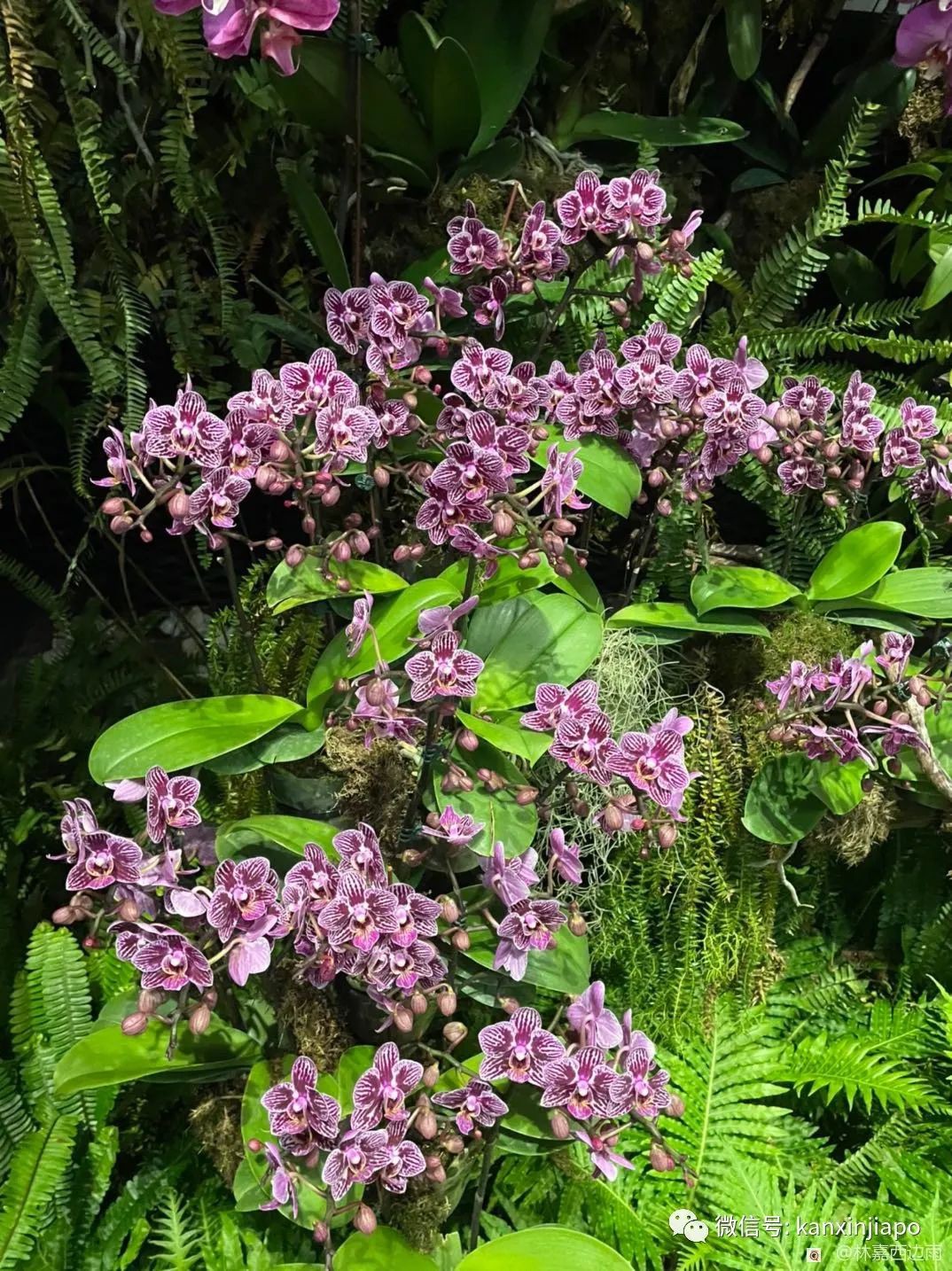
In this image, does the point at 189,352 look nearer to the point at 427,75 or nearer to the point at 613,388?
the point at 427,75

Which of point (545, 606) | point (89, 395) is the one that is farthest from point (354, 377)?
point (89, 395)

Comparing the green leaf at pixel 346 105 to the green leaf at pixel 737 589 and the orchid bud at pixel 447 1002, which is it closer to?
the green leaf at pixel 737 589

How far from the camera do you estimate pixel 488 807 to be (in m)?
0.99

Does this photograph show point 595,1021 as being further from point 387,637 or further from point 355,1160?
point 387,637

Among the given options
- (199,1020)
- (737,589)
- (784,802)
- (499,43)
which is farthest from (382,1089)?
(499,43)

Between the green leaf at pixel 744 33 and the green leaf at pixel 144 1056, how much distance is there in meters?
1.64

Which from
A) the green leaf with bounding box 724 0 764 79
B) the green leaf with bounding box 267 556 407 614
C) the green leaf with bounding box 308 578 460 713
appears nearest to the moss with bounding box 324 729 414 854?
the green leaf with bounding box 308 578 460 713

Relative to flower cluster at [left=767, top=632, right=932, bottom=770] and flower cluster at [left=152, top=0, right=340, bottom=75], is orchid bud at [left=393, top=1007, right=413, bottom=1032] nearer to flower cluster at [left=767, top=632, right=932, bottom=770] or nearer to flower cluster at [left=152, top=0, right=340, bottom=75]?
flower cluster at [left=767, top=632, right=932, bottom=770]

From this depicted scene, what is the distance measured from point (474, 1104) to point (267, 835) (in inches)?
14.1

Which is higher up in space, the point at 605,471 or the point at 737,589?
the point at 605,471

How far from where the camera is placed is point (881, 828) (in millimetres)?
1375

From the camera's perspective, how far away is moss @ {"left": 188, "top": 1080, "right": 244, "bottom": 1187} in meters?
1.11

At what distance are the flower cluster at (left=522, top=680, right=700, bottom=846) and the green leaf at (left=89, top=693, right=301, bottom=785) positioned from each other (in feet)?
1.19

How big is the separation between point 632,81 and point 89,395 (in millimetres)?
1109
